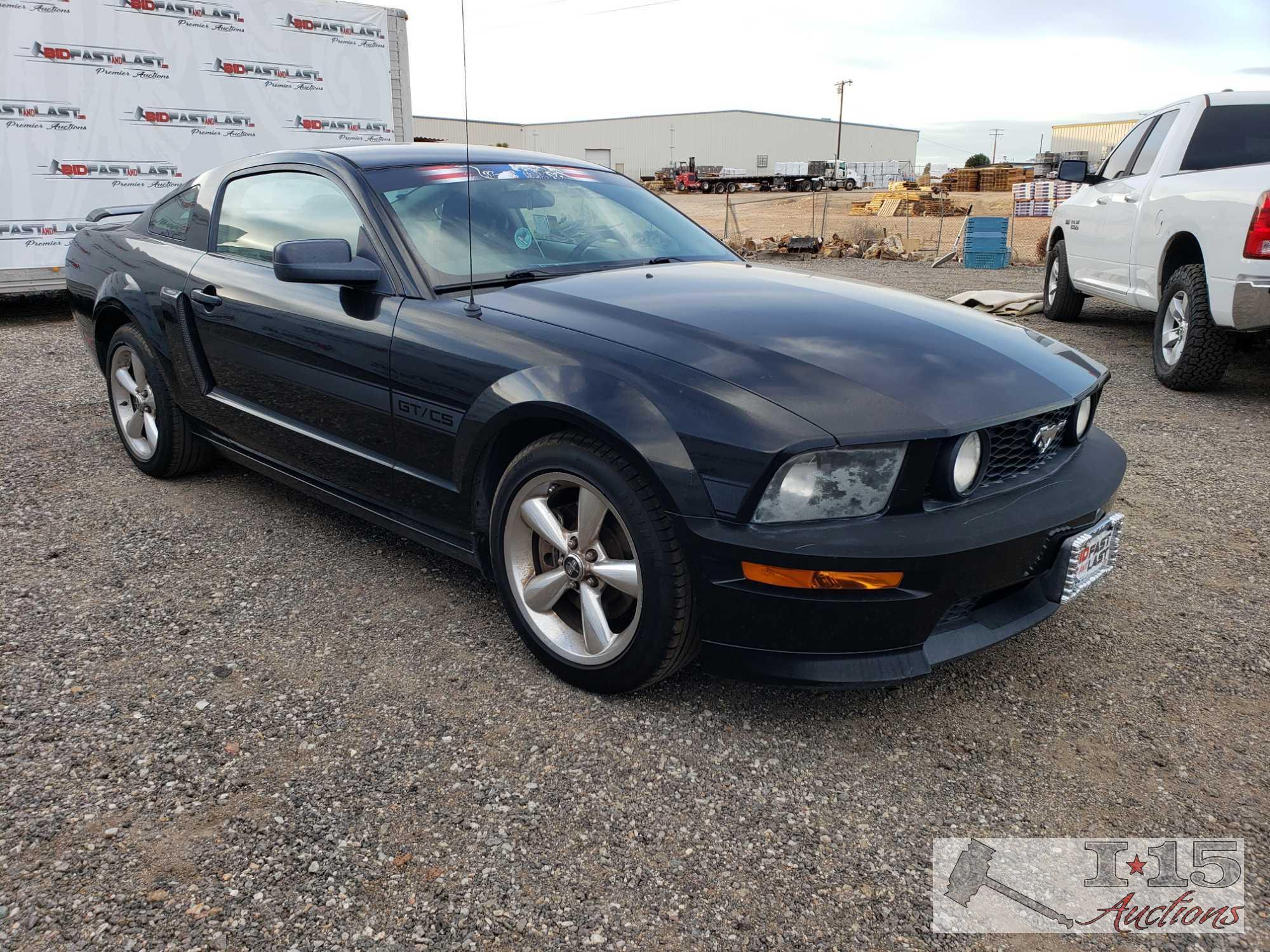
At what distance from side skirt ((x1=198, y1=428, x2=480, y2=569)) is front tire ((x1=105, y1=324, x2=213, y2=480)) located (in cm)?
18

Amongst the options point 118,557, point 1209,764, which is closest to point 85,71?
point 118,557

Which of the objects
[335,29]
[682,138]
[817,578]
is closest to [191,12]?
[335,29]

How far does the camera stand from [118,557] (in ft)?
11.9

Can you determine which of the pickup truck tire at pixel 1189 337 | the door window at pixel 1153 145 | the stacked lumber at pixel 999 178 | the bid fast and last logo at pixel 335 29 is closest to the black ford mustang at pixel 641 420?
the pickup truck tire at pixel 1189 337

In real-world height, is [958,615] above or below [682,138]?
below

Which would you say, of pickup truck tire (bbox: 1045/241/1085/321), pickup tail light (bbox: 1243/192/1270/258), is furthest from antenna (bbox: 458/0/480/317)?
pickup truck tire (bbox: 1045/241/1085/321)

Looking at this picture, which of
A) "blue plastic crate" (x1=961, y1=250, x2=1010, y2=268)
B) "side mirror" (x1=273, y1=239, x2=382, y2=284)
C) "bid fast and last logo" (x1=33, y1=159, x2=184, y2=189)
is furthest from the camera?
"blue plastic crate" (x1=961, y1=250, x2=1010, y2=268)

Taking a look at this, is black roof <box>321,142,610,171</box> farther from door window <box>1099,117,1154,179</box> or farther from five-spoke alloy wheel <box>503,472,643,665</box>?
door window <box>1099,117,1154,179</box>

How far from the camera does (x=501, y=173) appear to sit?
3.41 m

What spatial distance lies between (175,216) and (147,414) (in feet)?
3.00

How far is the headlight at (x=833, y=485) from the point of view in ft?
7.13

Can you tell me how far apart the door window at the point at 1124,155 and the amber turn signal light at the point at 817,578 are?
20.7 ft

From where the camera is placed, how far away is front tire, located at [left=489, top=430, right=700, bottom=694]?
230 centimetres

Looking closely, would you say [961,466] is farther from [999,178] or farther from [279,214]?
[999,178]
